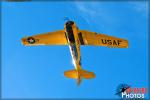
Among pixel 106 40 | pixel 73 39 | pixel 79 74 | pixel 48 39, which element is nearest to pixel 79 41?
pixel 73 39

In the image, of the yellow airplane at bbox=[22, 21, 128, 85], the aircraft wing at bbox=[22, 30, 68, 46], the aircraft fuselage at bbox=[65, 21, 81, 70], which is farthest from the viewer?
the aircraft wing at bbox=[22, 30, 68, 46]

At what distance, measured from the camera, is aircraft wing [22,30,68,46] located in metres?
65.2

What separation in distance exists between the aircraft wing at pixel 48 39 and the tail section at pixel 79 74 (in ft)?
12.9

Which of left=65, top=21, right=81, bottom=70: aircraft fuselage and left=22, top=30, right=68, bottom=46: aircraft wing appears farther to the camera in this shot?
left=22, top=30, right=68, bottom=46: aircraft wing

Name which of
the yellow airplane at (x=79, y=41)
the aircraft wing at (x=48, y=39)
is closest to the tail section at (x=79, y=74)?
the yellow airplane at (x=79, y=41)

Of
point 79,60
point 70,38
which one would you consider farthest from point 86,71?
point 70,38

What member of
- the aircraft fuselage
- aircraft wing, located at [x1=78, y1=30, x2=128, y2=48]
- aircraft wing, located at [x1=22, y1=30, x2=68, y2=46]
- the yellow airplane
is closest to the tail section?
the yellow airplane

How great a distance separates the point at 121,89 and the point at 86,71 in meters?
5.26

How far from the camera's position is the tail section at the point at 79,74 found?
64.9m

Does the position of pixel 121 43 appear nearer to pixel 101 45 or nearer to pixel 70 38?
pixel 101 45

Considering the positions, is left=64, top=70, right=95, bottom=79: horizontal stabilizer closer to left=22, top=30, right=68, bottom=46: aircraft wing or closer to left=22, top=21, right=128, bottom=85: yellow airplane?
left=22, top=21, right=128, bottom=85: yellow airplane

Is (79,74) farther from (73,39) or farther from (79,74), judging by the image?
(73,39)

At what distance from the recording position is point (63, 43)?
217 feet

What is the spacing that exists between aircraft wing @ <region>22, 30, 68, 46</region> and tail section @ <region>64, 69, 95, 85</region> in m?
3.92
